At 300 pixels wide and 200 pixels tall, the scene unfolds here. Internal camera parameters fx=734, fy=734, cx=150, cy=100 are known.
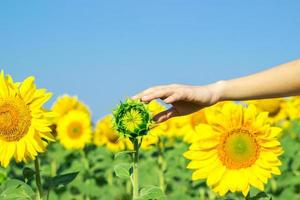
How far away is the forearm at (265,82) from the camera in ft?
9.72

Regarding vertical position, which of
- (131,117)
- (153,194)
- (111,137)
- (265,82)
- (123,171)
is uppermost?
(111,137)

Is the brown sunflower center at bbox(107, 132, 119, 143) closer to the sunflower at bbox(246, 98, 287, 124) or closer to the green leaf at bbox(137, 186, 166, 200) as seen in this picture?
the sunflower at bbox(246, 98, 287, 124)

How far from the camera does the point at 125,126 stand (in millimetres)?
2719

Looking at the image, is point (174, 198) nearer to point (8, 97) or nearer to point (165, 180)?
point (165, 180)

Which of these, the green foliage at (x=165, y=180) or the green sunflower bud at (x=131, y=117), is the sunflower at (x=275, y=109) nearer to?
the green foliage at (x=165, y=180)

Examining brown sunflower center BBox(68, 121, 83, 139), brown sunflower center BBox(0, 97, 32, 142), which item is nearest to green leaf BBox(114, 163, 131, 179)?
brown sunflower center BBox(0, 97, 32, 142)

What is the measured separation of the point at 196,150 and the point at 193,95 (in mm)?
853

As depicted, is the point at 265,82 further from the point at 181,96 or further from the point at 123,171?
the point at 123,171

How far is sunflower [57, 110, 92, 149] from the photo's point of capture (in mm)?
7836

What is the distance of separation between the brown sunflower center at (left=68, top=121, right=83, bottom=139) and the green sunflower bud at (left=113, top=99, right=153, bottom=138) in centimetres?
523

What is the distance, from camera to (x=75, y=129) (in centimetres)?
802

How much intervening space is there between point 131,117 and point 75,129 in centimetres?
537

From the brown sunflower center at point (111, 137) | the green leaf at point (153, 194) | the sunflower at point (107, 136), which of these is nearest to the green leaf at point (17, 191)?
the green leaf at point (153, 194)

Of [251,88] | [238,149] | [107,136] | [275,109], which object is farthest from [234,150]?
[107,136]
